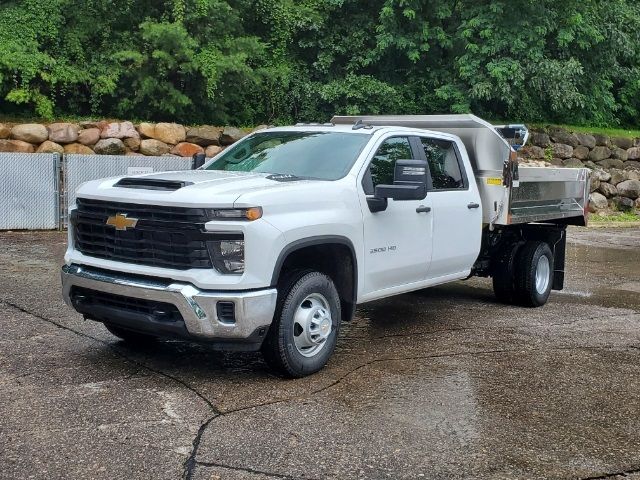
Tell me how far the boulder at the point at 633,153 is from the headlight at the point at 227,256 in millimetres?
19705

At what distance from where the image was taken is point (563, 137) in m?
21.6

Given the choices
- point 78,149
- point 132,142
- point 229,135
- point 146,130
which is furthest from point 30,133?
point 229,135

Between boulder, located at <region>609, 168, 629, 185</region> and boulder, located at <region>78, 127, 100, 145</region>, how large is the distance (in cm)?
1387

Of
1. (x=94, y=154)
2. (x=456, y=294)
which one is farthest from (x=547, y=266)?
(x=94, y=154)

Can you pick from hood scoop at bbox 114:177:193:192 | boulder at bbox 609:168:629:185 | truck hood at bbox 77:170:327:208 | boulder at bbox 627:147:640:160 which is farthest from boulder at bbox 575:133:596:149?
hood scoop at bbox 114:177:193:192

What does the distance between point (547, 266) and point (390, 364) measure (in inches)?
148

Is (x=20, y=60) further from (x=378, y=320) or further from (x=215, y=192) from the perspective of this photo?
(x=215, y=192)

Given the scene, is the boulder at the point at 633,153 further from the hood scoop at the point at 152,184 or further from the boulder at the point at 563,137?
the hood scoop at the point at 152,184

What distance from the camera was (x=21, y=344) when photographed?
6.52 meters

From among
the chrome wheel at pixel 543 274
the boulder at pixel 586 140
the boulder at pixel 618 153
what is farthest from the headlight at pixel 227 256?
the boulder at pixel 618 153

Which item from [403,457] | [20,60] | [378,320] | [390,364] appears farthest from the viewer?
[20,60]

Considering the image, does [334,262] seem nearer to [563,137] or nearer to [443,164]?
[443,164]

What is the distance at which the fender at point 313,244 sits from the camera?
539 cm

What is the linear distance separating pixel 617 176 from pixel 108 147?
1391cm
